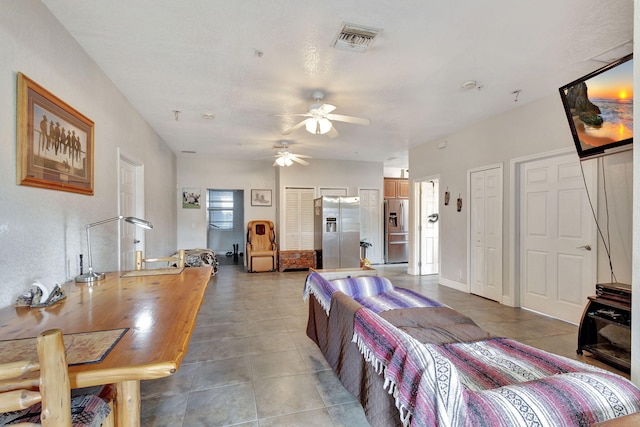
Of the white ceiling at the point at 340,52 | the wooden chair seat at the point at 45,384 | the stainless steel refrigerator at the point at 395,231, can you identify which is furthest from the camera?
→ the stainless steel refrigerator at the point at 395,231

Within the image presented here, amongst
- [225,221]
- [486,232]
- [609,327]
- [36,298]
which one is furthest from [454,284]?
[225,221]

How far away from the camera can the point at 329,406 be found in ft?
6.38

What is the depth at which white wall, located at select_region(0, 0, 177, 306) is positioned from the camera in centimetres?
159

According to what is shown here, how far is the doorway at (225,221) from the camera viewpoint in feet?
31.9

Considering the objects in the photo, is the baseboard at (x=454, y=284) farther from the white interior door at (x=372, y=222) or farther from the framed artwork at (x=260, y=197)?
the framed artwork at (x=260, y=197)

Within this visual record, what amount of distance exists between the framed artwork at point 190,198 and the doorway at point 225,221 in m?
2.63

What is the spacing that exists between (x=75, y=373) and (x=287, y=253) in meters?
6.01

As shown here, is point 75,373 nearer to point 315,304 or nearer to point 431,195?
point 315,304

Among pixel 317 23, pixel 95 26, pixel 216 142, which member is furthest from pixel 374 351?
pixel 216 142

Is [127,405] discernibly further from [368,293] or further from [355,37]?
[355,37]

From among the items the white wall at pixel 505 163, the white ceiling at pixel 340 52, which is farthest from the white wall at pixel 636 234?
the white wall at pixel 505 163

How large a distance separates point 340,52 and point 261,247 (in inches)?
209

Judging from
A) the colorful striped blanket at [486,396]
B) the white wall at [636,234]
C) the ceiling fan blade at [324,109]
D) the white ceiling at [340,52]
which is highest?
the white ceiling at [340,52]

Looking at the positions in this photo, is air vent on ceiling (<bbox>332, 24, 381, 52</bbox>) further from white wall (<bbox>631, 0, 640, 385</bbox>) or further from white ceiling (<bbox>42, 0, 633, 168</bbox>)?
white wall (<bbox>631, 0, 640, 385</bbox>)
